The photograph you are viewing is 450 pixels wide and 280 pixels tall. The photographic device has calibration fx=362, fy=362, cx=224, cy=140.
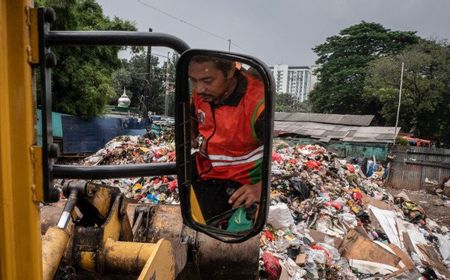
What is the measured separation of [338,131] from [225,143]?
2126cm

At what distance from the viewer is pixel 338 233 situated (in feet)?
20.5

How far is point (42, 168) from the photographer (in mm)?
847

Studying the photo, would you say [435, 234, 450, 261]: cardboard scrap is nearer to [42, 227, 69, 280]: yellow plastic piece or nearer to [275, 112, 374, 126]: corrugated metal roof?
[42, 227, 69, 280]: yellow plastic piece

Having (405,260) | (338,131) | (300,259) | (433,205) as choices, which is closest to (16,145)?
(300,259)

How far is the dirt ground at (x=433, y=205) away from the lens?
31.0ft

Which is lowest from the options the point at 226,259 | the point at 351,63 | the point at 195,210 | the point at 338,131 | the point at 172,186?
the point at 172,186

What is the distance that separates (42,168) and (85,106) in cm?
1355

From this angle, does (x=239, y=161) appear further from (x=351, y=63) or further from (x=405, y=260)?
(x=351, y=63)

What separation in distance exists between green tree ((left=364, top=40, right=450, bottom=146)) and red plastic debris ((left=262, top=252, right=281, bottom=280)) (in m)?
21.8

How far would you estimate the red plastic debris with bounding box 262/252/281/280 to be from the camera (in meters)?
4.42

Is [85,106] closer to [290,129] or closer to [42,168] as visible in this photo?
[290,129]

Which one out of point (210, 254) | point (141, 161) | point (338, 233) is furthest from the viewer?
point (141, 161)

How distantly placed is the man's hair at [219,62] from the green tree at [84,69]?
11611 mm

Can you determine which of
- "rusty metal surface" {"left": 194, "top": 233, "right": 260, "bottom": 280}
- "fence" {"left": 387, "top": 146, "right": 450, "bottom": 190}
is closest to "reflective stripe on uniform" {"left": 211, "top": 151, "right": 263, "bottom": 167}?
"rusty metal surface" {"left": 194, "top": 233, "right": 260, "bottom": 280}
